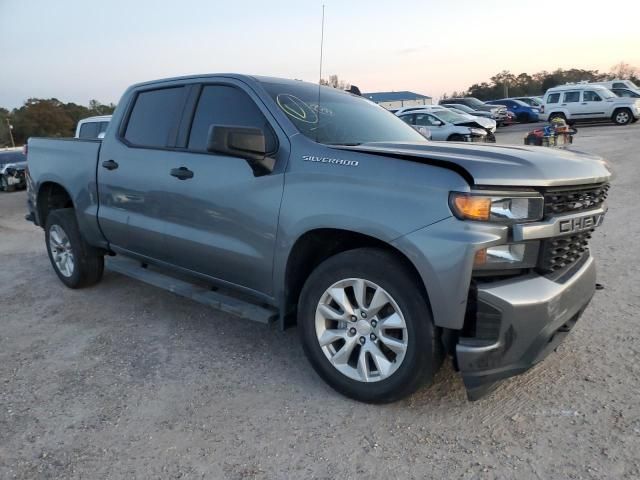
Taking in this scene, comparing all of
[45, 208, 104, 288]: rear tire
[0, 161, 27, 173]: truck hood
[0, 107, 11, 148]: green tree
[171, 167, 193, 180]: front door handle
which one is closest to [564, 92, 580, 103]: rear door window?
[0, 161, 27, 173]: truck hood

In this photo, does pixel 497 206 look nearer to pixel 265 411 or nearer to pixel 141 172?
pixel 265 411

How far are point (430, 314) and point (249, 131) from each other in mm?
1460

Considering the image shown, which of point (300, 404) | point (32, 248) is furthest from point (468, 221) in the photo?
point (32, 248)

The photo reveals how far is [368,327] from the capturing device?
2.96 m

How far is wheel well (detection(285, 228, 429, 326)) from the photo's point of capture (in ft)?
10.2

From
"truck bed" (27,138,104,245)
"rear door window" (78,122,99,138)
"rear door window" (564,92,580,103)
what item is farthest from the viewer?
"rear door window" (564,92,580,103)

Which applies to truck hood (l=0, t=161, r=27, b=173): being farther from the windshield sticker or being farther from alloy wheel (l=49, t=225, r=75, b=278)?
the windshield sticker

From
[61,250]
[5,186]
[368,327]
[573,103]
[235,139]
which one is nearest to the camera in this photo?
[368,327]

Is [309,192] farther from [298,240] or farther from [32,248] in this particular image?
[32,248]

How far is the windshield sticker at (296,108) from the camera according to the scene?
348 cm

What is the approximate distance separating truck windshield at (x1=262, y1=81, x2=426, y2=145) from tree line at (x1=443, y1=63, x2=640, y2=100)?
60.7 meters

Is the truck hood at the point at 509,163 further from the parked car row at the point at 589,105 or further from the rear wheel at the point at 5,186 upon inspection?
Result: the parked car row at the point at 589,105

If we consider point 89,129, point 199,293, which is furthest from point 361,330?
point 89,129

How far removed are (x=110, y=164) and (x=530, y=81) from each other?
66.7m
